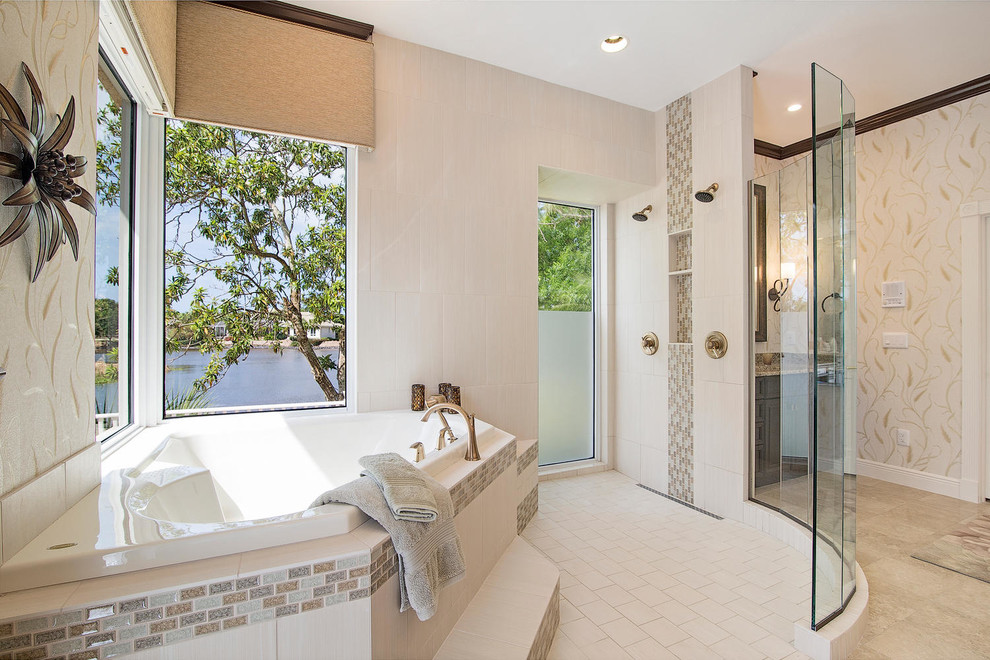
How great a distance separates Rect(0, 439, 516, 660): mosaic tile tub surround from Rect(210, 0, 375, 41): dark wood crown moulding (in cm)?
249

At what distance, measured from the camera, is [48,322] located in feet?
3.80

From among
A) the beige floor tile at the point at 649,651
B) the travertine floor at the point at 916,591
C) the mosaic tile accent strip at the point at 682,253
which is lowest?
the travertine floor at the point at 916,591

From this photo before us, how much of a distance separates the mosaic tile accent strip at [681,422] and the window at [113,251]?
3031 millimetres

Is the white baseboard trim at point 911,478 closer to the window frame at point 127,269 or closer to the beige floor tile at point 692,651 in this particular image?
the beige floor tile at point 692,651

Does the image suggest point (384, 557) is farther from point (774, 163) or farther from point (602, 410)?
point (774, 163)

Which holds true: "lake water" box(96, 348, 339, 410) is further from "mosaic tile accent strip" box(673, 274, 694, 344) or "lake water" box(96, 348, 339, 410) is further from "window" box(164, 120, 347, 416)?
"mosaic tile accent strip" box(673, 274, 694, 344)

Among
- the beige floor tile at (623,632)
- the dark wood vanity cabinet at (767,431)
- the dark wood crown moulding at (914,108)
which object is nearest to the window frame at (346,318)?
the beige floor tile at (623,632)

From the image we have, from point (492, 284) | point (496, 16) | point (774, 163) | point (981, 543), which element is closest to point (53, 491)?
point (492, 284)

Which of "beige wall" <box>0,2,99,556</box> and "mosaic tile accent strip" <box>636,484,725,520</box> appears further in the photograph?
"mosaic tile accent strip" <box>636,484,725,520</box>

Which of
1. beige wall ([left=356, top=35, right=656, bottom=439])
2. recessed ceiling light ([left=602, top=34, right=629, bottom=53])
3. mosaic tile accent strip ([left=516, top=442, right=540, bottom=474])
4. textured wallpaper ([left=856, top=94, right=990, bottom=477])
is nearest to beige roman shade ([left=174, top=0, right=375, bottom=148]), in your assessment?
beige wall ([left=356, top=35, right=656, bottom=439])

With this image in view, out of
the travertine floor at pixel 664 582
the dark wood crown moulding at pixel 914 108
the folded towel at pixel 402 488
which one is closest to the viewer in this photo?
the folded towel at pixel 402 488

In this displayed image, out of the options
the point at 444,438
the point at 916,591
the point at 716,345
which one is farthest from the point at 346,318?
the point at 916,591

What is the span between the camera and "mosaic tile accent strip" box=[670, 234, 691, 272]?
3203 mm

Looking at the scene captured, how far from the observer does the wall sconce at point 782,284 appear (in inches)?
97.8
